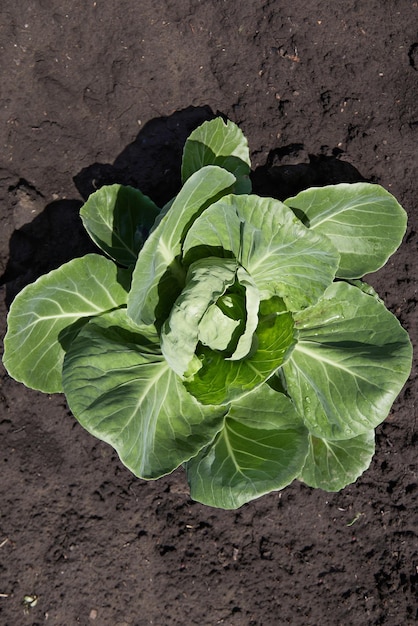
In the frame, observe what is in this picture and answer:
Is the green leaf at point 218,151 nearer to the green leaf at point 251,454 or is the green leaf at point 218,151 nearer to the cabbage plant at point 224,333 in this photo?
the cabbage plant at point 224,333

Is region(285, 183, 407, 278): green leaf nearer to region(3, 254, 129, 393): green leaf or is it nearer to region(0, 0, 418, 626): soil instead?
region(0, 0, 418, 626): soil

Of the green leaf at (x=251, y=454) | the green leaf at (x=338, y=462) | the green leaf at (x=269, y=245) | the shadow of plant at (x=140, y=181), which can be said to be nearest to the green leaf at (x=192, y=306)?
the green leaf at (x=269, y=245)

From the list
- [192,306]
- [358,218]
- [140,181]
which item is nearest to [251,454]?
[192,306]

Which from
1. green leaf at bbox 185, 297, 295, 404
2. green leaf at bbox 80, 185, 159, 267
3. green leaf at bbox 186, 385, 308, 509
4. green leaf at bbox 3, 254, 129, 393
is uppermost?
green leaf at bbox 80, 185, 159, 267

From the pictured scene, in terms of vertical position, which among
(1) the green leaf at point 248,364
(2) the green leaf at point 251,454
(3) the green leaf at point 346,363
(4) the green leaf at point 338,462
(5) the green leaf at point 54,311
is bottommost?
(4) the green leaf at point 338,462

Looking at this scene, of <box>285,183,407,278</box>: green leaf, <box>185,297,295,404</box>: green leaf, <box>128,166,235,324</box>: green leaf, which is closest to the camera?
<box>128,166,235,324</box>: green leaf

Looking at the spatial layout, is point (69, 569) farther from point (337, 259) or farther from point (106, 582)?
point (337, 259)

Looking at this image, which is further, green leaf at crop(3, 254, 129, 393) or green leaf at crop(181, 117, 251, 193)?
green leaf at crop(181, 117, 251, 193)

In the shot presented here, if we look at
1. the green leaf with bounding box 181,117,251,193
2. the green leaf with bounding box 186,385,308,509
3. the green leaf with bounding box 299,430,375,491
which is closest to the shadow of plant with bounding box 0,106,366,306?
the green leaf with bounding box 181,117,251,193
